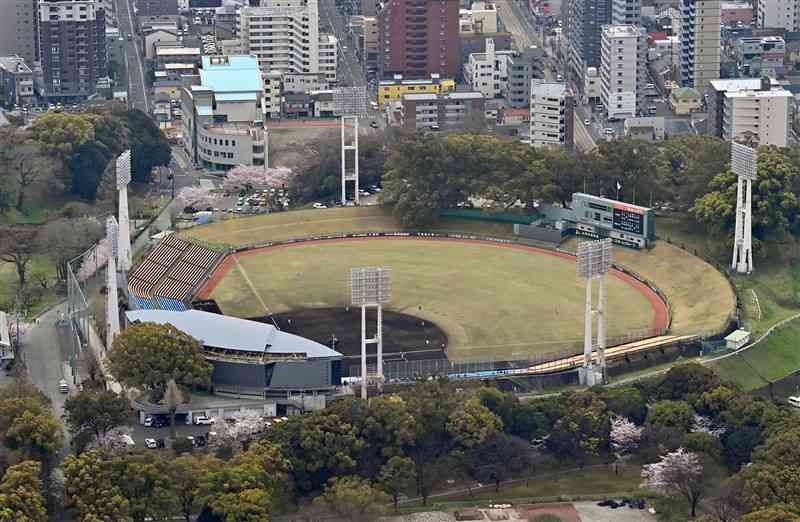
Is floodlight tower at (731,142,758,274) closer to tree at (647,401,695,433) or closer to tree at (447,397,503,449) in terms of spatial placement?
tree at (647,401,695,433)

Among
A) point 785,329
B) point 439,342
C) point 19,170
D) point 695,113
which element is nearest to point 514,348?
point 439,342

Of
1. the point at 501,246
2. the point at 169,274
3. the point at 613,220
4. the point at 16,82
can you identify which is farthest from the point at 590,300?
the point at 16,82

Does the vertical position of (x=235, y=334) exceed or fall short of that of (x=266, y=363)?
it exceeds it

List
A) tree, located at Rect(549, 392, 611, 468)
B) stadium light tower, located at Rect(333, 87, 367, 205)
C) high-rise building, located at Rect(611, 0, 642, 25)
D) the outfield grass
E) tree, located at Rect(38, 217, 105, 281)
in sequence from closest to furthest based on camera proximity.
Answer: tree, located at Rect(549, 392, 611, 468) → tree, located at Rect(38, 217, 105, 281) → the outfield grass → stadium light tower, located at Rect(333, 87, 367, 205) → high-rise building, located at Rect(611, 0, 642, 25)

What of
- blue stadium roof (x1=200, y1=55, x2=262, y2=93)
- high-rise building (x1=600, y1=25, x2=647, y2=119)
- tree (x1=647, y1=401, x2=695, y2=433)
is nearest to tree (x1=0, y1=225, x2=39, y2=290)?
blue stadium roof (x1=200, y1=55, x2=262, y2=93)

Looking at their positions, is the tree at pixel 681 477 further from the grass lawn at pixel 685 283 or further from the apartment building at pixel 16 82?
the apartment building at pixel 16 82

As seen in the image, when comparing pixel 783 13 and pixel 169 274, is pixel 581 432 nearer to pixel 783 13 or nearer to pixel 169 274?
pixel 169 274
